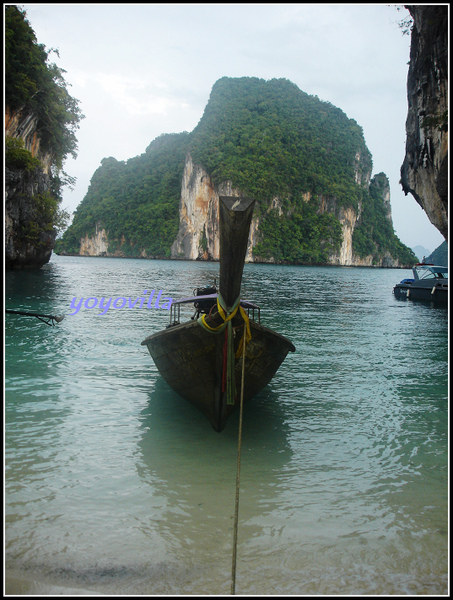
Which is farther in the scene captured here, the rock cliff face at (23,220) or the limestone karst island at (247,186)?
the limestone karst island at (247,186)

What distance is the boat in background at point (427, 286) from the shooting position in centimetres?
2269

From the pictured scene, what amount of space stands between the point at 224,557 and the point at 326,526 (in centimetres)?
87

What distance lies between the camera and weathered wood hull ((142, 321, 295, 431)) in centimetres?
484

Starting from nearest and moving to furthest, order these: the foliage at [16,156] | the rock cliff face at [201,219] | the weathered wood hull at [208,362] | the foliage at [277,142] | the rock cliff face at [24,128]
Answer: the weathered wood hull at [208,362] → the foliage at [16,156] → the rock cliff face at [24,128] → the rock cliff face at [201,219] → the foliage at [277,142]

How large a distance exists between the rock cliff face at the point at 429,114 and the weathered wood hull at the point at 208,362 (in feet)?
25.7

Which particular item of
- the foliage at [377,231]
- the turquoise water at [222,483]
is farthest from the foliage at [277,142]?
the turquoise water at [222,483]

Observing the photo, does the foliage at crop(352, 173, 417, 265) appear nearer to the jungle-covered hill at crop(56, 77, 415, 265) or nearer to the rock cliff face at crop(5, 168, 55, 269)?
the jungle-covered hill at crop(56, 77, 415, 265)

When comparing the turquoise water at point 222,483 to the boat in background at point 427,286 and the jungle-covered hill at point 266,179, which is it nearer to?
the boat in background at point 427,286

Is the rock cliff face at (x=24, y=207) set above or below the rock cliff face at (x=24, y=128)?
below

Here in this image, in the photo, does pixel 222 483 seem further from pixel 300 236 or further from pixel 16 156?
pixel 300 236

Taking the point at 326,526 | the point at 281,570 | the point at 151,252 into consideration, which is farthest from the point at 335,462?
the point at 151,252

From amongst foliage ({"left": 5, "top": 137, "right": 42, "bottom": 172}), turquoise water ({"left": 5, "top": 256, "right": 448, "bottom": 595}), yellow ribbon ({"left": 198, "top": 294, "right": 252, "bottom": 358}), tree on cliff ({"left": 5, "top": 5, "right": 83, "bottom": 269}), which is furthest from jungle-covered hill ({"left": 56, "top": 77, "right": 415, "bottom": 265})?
yellow ribbon ({"left": 198, "top": 294, "right": 252, "bottom": 358})

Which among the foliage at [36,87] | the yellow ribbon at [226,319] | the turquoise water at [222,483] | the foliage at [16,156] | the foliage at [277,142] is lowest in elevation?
the turquoise water at [222,483]

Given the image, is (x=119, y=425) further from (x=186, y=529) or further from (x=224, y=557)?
(x=224, y=557)
